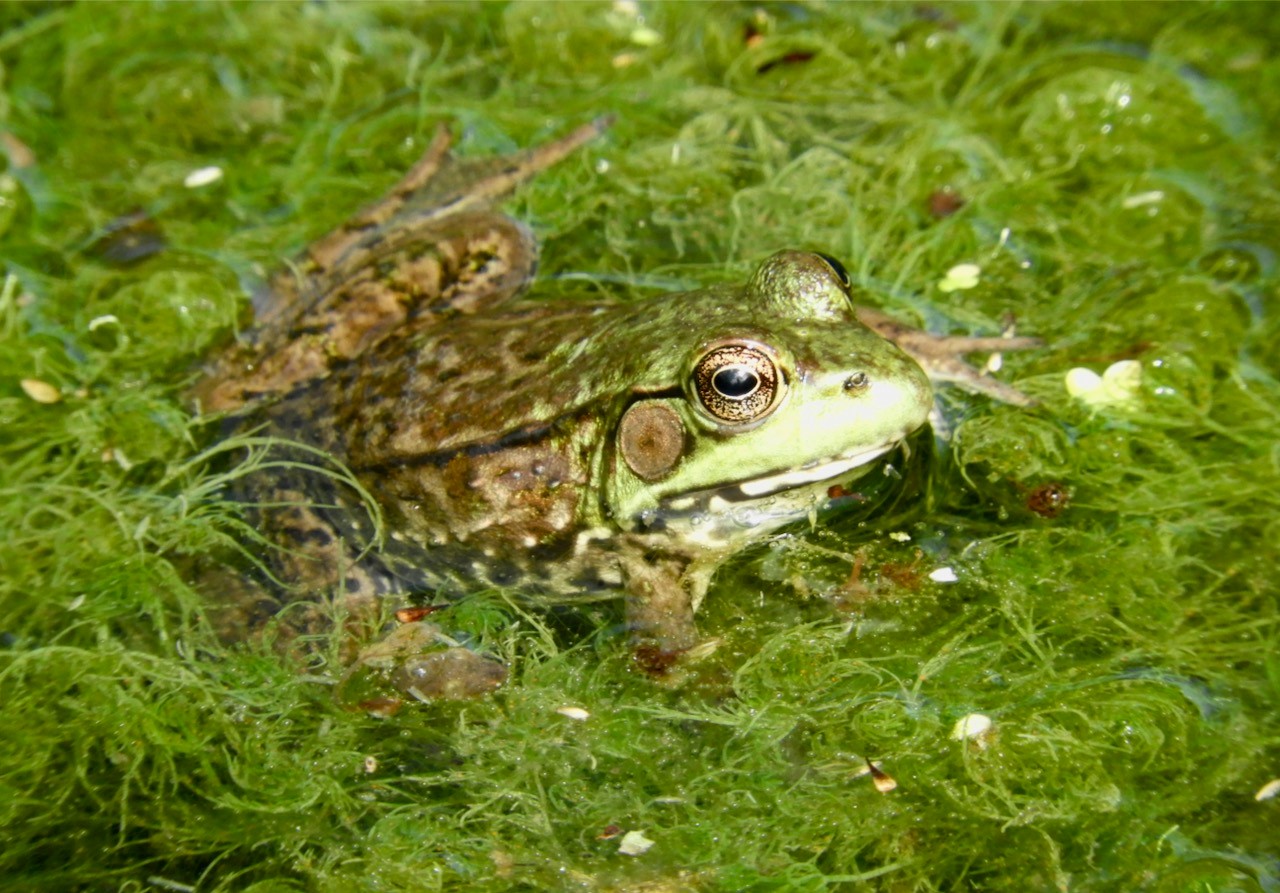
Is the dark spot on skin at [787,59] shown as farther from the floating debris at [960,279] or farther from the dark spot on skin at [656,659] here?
the dark spot on skin at [656,659]

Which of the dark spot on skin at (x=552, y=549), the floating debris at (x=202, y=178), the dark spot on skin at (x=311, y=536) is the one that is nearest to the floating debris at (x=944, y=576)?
the dark spot on skin at (x=552, y=549)

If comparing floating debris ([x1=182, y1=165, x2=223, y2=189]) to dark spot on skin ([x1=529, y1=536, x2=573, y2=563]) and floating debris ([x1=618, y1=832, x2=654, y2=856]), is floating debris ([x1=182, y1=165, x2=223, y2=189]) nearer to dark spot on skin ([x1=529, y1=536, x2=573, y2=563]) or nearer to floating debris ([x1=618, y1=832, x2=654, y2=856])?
dark spot on skin ([x1=529, y1=536, x2=573, y2=563])

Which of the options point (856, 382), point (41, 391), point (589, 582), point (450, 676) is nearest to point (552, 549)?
point (589, 582)

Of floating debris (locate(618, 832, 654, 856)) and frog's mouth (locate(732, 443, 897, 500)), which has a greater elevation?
frog's mouth (locate(732, 443, 897, 500))

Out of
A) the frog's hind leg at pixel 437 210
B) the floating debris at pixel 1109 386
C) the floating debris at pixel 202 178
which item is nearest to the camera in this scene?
the floating debris at pixel 1109 386

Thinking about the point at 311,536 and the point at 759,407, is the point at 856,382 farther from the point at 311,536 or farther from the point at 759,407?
the point at 311,536

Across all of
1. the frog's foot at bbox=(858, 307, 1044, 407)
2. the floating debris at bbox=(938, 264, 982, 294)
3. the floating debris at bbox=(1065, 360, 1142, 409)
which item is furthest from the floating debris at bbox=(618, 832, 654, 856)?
the floating debris at bbox=(938, 264, 982, 294)

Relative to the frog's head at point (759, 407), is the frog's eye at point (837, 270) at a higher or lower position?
higher
